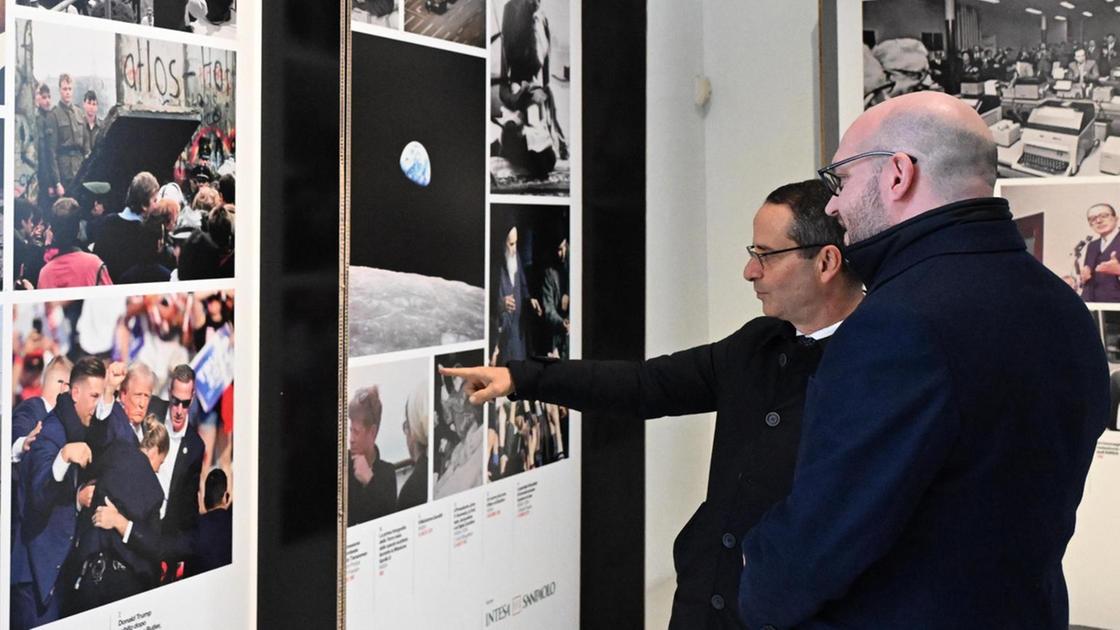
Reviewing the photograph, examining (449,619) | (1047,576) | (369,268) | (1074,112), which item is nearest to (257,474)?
→ (369,268)

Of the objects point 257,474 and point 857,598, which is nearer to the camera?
point 857,598

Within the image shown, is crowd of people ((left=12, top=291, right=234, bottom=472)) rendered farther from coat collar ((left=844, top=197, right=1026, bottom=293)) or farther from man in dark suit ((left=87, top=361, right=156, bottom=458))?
coat collar ((left=844, top=197, right=1026, bottom=293))

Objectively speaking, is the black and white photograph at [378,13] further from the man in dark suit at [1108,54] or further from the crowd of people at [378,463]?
the man in dark suit at [1108,54]

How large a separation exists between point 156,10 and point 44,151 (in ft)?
1.16

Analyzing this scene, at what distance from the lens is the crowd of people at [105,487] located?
1.83 meters

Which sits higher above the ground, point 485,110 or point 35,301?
point 485,110

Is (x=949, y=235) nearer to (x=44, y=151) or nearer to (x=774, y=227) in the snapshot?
(x=774, y=227)

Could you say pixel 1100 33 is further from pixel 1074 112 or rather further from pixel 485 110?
pixel 485 110

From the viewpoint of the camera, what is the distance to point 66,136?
1.86 m

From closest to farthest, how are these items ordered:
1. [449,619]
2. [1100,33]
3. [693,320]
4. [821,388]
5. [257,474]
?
[821,388]
[257,474]
[449,619]
[1100,33]
[693,320]

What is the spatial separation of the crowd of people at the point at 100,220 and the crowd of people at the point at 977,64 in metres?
2.35

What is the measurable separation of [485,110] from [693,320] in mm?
1605

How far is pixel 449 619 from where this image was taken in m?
2.81

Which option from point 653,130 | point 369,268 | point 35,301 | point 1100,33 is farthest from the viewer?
point 653,130
